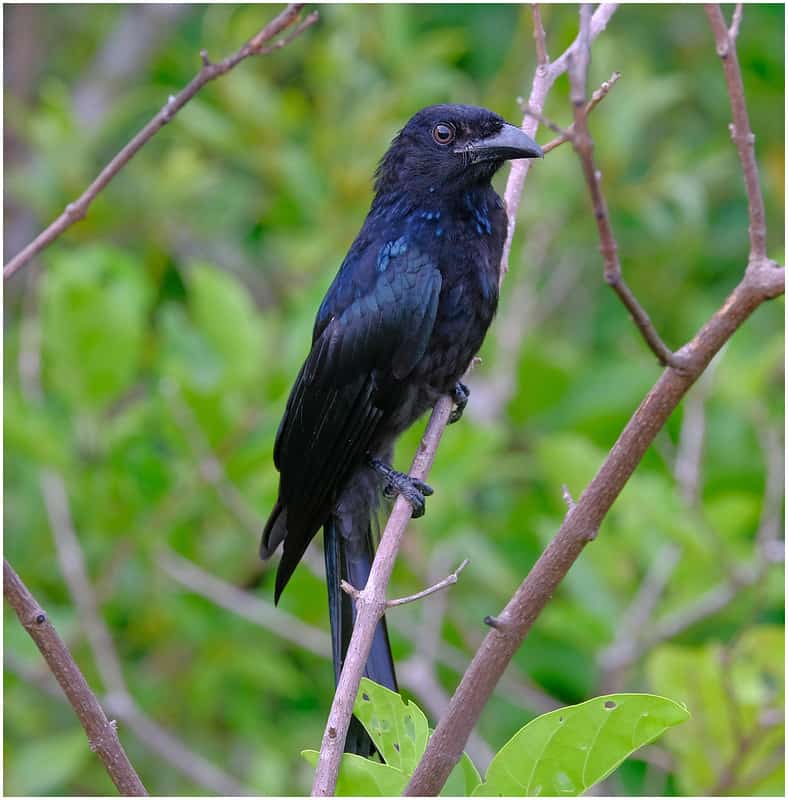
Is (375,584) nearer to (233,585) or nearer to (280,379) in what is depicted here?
(280,379)

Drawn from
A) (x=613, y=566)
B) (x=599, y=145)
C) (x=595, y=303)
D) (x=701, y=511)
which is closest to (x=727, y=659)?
(x=701, y=511)

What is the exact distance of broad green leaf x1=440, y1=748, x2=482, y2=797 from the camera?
6.37ft

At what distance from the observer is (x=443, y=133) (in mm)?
3232

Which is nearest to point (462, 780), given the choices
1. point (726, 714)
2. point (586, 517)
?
point (586, 517)

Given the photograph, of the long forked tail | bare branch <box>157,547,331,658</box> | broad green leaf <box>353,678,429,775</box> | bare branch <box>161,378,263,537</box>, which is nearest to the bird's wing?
the long forked tail

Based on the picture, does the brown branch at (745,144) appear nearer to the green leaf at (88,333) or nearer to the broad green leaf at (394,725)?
the broad green leaf at (394,725)

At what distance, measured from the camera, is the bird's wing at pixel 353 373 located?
9.81 feet

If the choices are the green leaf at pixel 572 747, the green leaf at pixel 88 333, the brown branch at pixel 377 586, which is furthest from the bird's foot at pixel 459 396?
the green leaf at pixel 572 747

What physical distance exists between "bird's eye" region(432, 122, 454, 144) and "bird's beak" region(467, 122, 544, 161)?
0.09 metres

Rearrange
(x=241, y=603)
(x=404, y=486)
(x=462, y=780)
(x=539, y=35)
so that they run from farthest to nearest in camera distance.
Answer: (x=241, y=603), (x=404, y=486), (x=539, y=35), (x=462, y=780)

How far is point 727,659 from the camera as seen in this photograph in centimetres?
294

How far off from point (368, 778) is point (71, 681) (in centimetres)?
48

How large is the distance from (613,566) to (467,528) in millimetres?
476

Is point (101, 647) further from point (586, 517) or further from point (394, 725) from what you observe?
point (586, 517)
